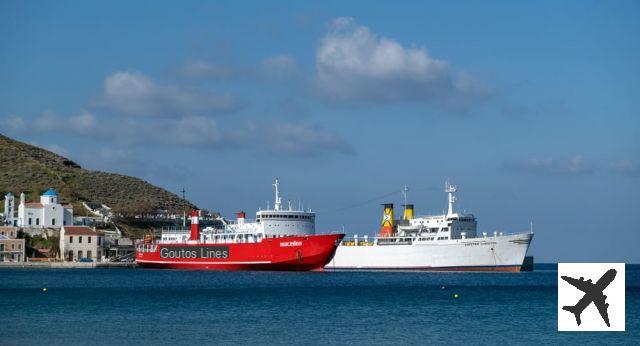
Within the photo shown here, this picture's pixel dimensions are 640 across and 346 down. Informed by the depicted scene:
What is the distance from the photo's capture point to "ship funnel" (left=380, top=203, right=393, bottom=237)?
3659 inches

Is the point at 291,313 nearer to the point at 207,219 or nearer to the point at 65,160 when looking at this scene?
the point at 207,219

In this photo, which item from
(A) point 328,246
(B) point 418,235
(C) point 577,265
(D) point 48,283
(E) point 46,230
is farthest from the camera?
(E) point 46,230

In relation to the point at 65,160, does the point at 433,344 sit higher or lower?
lower

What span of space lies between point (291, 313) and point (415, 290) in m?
18.4

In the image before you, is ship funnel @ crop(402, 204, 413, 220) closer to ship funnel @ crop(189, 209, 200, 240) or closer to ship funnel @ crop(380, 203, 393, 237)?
ship funnel @ crop(380, 203, 393, 237)

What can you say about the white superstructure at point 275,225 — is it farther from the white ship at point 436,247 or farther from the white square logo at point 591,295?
the white square logo at point 591,295

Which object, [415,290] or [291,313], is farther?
[415,290]

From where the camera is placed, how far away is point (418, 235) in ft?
290

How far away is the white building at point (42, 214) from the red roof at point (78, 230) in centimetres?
483

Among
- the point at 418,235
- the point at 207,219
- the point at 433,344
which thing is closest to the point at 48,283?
the point at 418,235

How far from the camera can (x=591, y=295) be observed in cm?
2322

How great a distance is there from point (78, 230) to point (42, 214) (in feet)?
20.4

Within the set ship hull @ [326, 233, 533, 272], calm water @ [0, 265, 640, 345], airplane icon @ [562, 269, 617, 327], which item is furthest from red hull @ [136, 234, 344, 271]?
airplane icon @ [562, 269, 617, 327]

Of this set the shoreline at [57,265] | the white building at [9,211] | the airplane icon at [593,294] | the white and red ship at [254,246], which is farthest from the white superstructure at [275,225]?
the airplane icon at [593,294]
